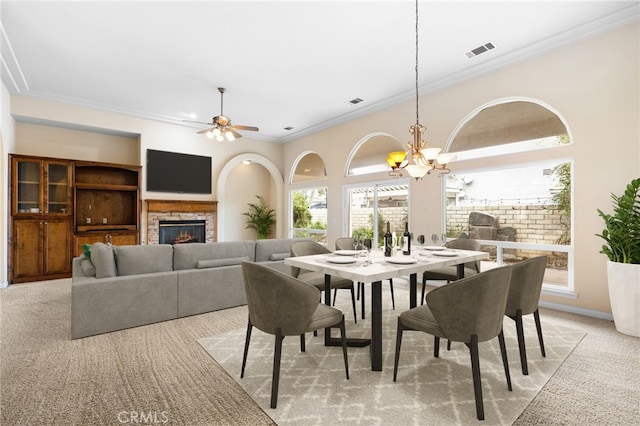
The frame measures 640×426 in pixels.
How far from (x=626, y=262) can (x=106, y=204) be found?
808cm

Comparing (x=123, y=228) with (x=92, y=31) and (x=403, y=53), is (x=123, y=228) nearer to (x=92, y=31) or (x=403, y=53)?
(x=92, y=31)

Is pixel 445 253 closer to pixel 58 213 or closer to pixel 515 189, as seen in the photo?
pixel 515 189

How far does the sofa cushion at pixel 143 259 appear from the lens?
3135 millimetres

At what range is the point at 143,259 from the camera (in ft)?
10.6

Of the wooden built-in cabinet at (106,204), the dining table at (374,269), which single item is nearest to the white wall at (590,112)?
the dining table at (374,269)

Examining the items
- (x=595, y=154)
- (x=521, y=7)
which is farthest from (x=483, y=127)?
(x=521, y=7)

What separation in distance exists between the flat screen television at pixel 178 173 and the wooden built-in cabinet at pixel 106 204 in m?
0.33

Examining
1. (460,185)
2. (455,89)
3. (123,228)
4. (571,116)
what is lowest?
(123,228)

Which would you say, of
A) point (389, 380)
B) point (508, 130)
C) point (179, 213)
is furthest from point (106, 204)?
point (508, 130)

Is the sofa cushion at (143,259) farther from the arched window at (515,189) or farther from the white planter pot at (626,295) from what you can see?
the white planter pot at (626,295)

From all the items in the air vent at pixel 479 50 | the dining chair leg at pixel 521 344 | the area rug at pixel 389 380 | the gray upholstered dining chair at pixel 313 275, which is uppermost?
the air vent at pixel 479 50

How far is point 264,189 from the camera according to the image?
9.01m

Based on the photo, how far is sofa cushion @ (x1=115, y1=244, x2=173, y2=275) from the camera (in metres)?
3.13

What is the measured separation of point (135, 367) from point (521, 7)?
4.69 metres
